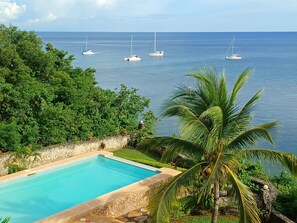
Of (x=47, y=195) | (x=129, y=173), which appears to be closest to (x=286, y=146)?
(x=129, y=173)

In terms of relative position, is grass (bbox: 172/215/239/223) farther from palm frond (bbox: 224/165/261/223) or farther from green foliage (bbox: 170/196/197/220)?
palm frond (bbox: 224/165/261/223)

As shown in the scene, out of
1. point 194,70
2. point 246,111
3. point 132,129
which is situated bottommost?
point 132,129

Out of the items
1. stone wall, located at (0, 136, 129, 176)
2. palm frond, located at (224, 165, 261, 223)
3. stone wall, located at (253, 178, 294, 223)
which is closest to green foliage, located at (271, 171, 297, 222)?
stone wall, located at (253, 178, 294, 223)

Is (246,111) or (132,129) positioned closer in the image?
(246,111)

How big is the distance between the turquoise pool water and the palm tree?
4.99m

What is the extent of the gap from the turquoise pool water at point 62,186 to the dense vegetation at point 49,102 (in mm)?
1619

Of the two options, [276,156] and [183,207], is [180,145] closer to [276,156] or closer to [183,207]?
[276,156]

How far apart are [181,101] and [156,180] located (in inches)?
183

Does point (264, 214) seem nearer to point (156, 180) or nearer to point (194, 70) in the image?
point (156, 180)

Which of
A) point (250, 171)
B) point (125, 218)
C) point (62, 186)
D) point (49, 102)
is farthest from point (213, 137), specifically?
point (49, 102)

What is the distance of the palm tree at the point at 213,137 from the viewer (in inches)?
254

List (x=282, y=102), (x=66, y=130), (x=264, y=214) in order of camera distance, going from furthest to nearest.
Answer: (x=282, y=102)
(x=66, y=130)
(x=264, y=214)

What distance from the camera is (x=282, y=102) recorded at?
3016 centimetres

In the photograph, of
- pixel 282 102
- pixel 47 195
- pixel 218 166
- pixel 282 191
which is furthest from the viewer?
pixel 282 102
